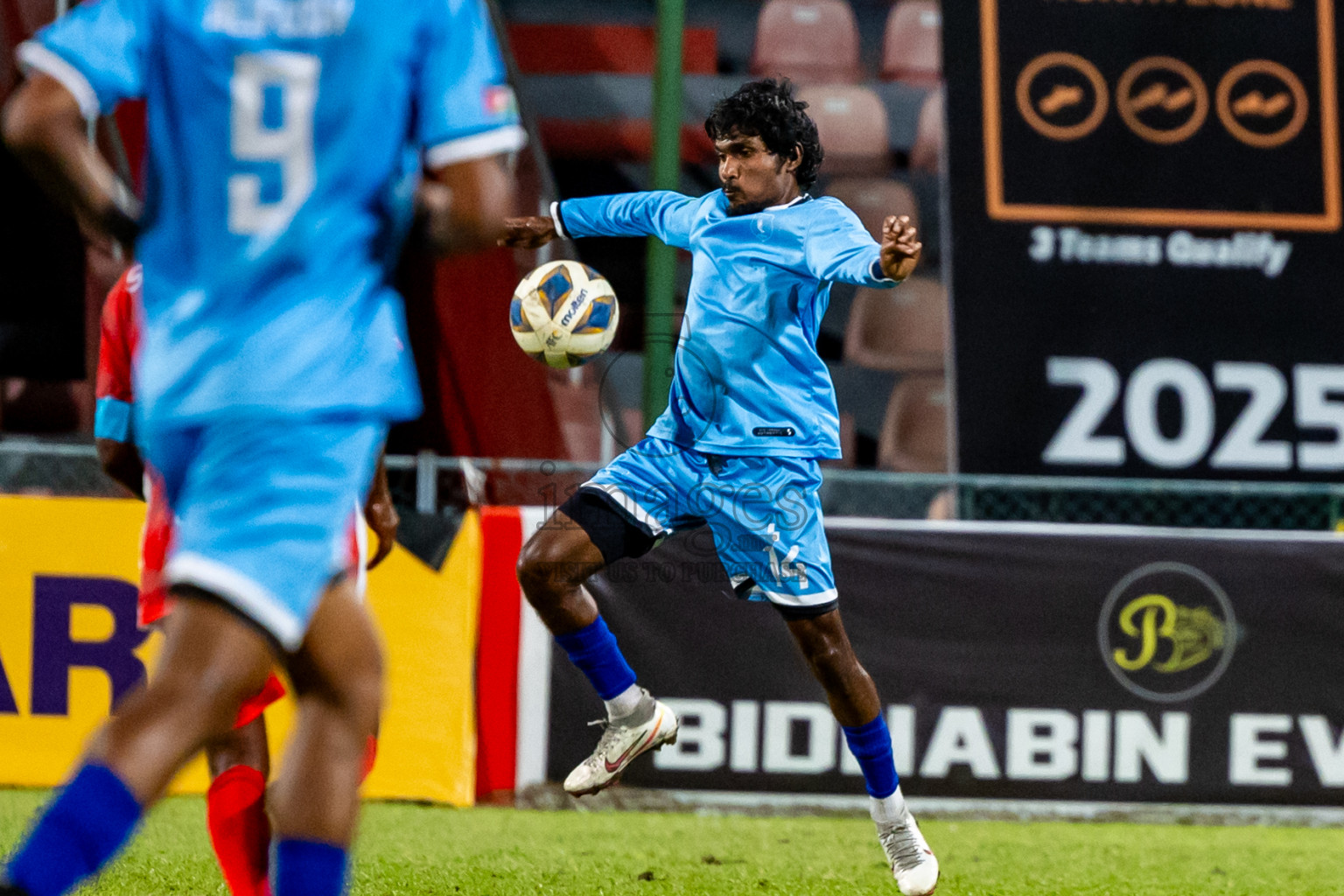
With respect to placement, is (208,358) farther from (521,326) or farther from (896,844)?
(896,844)

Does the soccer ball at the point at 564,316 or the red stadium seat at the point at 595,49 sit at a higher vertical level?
the red stadium seat at the point at 595,49

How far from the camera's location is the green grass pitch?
4.43 m

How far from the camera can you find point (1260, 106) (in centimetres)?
804

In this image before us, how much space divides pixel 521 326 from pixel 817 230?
2.95ft

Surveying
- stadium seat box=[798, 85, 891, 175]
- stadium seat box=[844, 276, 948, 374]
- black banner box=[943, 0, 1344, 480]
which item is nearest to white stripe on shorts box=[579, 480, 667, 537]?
black banner box=[943, 0, 1344, 480]

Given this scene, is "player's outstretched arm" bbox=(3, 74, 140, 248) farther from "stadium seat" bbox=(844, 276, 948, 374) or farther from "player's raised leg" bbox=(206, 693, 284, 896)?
"stadium seat" bbox=(844, 276, 948, 374)

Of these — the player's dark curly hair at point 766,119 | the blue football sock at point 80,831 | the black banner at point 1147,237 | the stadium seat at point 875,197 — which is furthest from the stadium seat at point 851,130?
the blue football sock at point 80,831

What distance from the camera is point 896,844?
4.12m

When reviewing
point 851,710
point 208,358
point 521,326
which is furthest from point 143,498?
point 851,710

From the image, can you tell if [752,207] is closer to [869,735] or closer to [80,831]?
[869,735]

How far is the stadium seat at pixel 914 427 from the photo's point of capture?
860 cm

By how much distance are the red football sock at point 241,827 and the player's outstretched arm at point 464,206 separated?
1614mm

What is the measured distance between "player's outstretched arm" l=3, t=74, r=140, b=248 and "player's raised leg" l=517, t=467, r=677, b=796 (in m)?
1.99

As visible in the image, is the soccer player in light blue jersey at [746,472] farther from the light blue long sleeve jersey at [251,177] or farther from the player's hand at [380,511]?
the light blue long sleeve jersey at [251,177]
